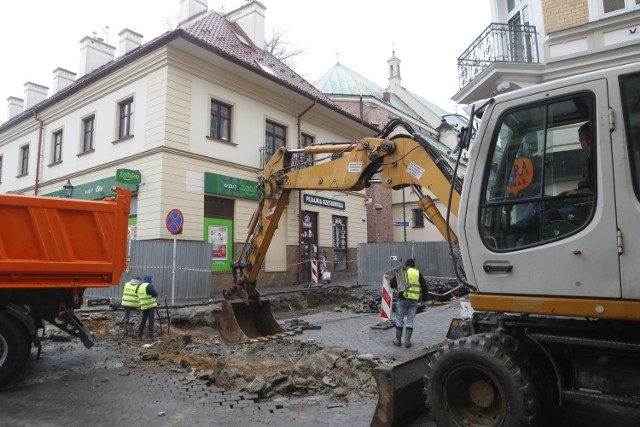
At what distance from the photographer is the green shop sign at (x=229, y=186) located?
52.9ft

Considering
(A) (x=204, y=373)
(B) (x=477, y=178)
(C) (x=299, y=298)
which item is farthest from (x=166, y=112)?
(B) (x=477, y=178)

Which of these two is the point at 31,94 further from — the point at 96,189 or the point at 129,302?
the point at 129,302

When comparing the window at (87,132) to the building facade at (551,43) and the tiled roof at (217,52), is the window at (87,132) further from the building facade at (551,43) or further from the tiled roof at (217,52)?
the building facade at (551,43)

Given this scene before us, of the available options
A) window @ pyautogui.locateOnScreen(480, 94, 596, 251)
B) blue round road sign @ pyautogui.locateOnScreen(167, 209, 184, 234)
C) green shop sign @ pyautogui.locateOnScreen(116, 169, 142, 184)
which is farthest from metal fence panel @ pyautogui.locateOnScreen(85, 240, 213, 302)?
window @ pyautogui.locateOnScreen(480, 94, 596, 251)

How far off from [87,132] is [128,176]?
5.53 meters

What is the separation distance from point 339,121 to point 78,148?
1197 centimetres

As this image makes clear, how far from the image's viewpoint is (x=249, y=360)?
23.5 feet

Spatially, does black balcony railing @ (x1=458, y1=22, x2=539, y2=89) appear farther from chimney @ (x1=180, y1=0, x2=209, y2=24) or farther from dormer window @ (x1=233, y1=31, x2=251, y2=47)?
chimney @ (x1=180, y1=0, x2=209, y2=24)

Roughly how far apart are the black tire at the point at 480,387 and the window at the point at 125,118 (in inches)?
623

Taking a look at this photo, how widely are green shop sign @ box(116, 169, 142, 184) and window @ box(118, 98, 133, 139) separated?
2352 millimetres

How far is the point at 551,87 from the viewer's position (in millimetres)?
3529

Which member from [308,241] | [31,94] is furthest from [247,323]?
[31,94]

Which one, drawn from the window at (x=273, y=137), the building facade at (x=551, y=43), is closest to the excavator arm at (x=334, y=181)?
the building facade at (x=551, y=43)

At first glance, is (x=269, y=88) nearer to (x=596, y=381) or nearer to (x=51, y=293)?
(x=51, y=293)
